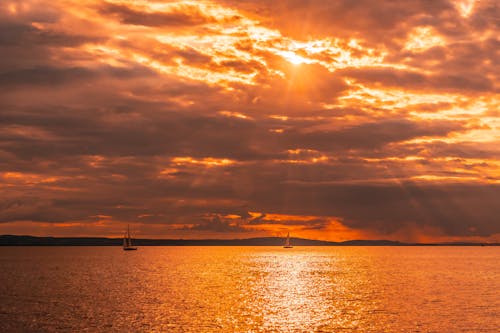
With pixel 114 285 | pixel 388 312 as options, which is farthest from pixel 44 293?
pixel 388 312

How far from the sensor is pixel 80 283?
14975 cm

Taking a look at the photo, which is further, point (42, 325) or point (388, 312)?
point (388, 312)

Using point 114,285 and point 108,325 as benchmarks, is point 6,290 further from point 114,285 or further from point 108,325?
point 108,325

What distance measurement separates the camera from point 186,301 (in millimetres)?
107438

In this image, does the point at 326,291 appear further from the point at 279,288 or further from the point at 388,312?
the point at 388,312

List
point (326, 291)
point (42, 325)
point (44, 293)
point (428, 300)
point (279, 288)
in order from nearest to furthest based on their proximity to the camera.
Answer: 1. point (42, 325)
2. point (428, 300)
3. point (44, 293)
4. point (326, 291)
5. point (279, 288)

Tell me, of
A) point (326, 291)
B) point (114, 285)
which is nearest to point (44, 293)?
point (114, 285)

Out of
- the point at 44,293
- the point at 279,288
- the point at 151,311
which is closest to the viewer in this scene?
the point at 151,311

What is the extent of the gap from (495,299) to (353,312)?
35715 mm

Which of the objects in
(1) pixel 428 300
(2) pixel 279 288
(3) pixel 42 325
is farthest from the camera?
(2) pixel 279 288

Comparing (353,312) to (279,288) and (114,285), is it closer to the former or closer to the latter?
(279,288)

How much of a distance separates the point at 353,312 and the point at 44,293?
65121mm

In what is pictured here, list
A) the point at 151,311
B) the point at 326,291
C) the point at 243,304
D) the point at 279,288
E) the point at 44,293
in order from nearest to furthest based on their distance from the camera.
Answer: the point at 151,311 < the point at 243,304 < the point at 44,293 < the point at 326,291 < the point at 279,288

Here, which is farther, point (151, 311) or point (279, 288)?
point (279, 288)
